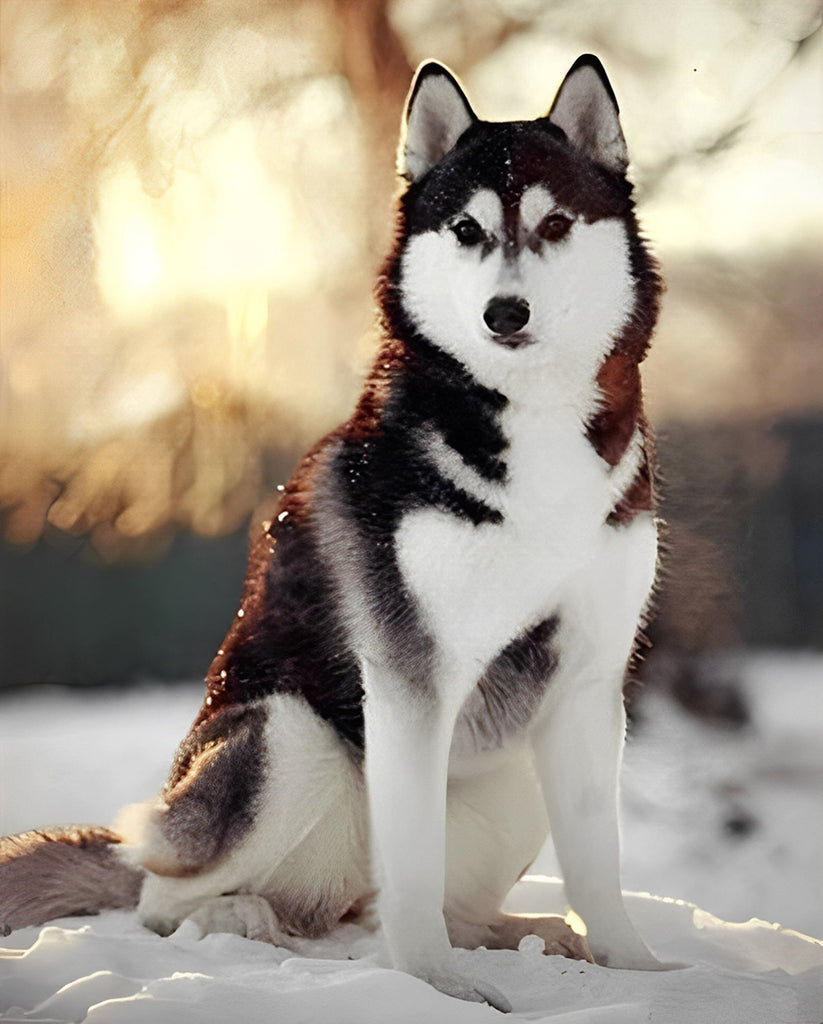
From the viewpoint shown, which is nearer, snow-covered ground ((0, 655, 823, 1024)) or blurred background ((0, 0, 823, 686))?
snow-covered ground ((0, 655, 823, 1024))

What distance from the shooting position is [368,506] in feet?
4.26

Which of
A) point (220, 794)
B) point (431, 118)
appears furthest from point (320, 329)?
point (220, 794)

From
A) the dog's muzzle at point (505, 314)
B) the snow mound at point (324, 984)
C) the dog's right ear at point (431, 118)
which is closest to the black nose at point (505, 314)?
the dog's muzzle at point (505, 314)

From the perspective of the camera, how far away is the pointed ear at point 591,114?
127 cm

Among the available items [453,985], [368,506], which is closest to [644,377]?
[368,506]

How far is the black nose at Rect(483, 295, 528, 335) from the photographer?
121 cm

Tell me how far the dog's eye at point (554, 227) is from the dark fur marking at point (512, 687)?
0.41 m

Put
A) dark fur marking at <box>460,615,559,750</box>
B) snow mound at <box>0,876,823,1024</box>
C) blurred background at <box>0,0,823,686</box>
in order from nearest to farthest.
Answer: snow mound at <box>0,876,823,1024</box> < dark fur marking at <box>460,615,559,750</box> < blurred background at <box>0,0,823,686</box>

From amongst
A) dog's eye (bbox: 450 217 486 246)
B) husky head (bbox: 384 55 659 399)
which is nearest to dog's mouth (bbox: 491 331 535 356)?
husky head (bbox: 384 55 659 399)

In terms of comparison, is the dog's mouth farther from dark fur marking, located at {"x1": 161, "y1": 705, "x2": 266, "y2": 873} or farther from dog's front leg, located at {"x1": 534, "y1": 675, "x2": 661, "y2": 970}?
dark fur marking, located at {"x1": 161, "y1": 705, "x2": 266, "y2": 873}

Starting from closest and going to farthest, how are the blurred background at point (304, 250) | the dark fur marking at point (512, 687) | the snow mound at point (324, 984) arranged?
the snow mound at point (324, 984) < the dark fur marking at point (512, 687) < the blurred background at point (304, 250)

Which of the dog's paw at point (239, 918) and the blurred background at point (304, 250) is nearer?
the dog's paw at point (239, 918)

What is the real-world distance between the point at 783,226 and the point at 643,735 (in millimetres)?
747

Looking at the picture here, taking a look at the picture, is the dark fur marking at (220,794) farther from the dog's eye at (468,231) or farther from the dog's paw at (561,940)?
the dog's eye at (468,231)
